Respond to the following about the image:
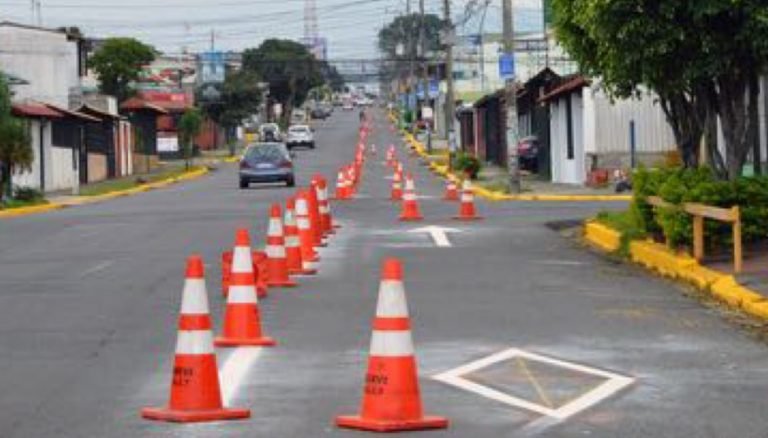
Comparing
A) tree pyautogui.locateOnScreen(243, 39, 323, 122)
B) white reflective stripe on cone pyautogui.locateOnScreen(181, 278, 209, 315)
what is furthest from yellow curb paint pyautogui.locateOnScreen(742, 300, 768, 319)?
tree pyautogui.locateOnScreen(243, 39, 323, 122)

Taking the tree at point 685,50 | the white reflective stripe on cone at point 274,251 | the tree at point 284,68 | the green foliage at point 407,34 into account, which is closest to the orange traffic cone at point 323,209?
the tree at point 685,50

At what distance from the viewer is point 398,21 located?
153 metres

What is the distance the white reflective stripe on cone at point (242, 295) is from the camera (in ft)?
40.2

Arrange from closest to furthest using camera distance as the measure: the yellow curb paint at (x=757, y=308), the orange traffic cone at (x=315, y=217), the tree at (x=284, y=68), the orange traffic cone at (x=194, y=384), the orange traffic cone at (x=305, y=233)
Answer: the orange traffic cone at (x=194, y=384)
the yellow curb paint at (x=757, y=308)
the orange traffic cone at (x=305, y=233)
the orange traffic cone at (x=315, y=217)
the tree at (x=284, y=68)

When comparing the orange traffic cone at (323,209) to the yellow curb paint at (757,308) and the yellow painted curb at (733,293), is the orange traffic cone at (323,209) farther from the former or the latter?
the yellow curb paint at (757,308)

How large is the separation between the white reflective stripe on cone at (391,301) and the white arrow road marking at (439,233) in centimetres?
1374

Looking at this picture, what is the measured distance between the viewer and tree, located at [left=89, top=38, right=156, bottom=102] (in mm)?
89375

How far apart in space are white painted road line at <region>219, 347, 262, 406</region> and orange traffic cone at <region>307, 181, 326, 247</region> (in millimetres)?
9128

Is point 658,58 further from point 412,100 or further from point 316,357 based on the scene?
point 412,100

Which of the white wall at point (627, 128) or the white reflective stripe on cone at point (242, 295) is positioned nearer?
the white reflective stripe on cone at point (242, 295)

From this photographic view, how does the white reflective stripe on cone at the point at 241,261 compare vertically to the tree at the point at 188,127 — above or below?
below

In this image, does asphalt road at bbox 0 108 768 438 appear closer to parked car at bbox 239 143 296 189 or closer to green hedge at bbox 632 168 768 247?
green hedge at bbox 632 168 768 247

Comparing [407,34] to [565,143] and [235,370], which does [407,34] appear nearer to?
[565,143]

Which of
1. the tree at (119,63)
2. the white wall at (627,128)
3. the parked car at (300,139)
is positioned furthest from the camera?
the parked car at (300,139)
